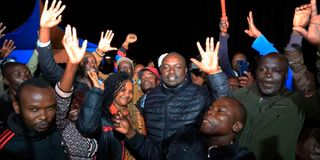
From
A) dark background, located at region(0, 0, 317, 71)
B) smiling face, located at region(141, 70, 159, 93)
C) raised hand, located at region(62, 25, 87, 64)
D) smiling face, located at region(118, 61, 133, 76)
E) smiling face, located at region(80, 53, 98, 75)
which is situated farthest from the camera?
dark background, located at region(0, 0, 317, 71)

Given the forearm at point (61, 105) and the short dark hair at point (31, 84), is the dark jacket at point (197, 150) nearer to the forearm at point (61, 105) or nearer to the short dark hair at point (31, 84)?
the forearm at point (61, 105)

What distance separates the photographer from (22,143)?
264cm

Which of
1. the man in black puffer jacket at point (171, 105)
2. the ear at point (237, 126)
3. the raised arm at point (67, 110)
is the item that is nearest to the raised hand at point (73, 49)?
the raised arm at point (67, 110)

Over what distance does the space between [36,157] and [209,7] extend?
11499 mm

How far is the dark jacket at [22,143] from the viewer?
2613 millimetres

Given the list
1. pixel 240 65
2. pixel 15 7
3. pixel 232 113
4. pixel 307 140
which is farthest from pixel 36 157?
pixel 15 7

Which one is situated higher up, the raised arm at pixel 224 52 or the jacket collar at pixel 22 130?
the raised arm at pixel 224 52

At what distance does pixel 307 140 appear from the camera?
257 cm

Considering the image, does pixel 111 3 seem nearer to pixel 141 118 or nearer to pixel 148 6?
pixel 148 6

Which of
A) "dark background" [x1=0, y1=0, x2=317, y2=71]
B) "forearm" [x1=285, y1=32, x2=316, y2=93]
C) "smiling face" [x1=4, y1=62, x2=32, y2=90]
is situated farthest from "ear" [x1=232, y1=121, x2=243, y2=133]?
"dark background" [x1=0, y1=0, x2=317, y2=71]

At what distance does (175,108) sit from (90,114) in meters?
0.87

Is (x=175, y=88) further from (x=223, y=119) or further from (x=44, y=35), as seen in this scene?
(x=44, y=35)

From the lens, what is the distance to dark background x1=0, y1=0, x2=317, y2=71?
32.8 ft

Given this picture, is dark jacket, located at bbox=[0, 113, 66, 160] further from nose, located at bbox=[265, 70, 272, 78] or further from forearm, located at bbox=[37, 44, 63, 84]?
nose, located at bbox=[265, 70, 272, 78]
